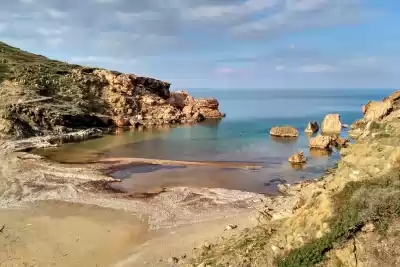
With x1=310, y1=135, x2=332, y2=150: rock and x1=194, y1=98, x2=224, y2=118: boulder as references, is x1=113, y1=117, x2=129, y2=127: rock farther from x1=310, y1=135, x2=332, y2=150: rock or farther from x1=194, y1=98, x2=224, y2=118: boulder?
x1=310, y1=135, x2=332, y2=150: rock

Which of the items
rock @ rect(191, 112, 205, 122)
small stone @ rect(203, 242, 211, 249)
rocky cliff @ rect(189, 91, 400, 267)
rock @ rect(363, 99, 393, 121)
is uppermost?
rock @ rect(363, 99, 393, 121)

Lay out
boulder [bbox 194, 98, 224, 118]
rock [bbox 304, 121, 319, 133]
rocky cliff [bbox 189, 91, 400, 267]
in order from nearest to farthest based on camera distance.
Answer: rocky cliff [bbox 189, 91, 400, 267]
rock [bbox 304, 121, 319, 133]
boulder [bbox 194, 98, 224, 118]

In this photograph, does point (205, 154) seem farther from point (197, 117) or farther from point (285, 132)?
point (197, 117)

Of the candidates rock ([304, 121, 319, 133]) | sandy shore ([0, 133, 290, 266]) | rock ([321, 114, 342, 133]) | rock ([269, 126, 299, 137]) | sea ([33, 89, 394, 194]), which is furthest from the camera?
rock ([321, 114, 342, 133])

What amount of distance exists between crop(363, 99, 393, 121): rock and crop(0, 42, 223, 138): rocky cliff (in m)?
32.9

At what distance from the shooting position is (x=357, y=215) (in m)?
11.8

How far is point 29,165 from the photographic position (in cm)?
3588

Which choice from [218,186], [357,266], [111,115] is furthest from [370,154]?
[111,115]

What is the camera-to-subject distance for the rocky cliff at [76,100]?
55281 millimetres

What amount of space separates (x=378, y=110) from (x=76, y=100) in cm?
4807

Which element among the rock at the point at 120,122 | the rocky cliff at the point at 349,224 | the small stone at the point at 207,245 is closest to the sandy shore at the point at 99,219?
the small stone at the point at 207,245

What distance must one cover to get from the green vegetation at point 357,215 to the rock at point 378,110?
4446 centimetres

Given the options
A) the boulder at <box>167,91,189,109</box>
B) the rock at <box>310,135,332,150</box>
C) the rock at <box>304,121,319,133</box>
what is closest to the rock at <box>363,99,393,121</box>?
the rock at <box>304,121,319,133</box>

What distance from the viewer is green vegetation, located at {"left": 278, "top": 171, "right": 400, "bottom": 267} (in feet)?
38.0
